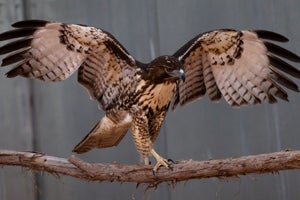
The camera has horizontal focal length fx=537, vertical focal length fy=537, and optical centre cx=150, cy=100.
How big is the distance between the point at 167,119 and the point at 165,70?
1102 millimetres

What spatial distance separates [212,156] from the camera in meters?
4.23

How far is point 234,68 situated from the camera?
12.8 feet

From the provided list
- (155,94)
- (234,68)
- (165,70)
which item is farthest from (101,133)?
(234,68)

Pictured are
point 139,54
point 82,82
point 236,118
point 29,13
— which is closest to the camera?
point 82,82

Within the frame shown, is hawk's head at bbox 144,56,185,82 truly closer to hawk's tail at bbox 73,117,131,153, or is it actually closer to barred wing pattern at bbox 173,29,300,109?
barred wing pattern at bbox 173,29,300,109

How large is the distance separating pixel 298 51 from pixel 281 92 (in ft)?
1.55

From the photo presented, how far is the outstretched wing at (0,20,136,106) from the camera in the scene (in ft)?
11.1

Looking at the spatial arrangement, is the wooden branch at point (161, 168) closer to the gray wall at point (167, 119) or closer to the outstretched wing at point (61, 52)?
the outstretched wing at point (61, 52)

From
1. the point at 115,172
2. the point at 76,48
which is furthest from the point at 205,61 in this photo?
the point at 115,172

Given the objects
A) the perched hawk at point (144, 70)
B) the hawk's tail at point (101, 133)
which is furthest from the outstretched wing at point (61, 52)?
the hawk's tail at point (101, 133)

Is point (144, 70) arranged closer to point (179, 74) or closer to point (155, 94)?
point (155, 94)

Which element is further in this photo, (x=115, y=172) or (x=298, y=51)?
(x=298, y=51)

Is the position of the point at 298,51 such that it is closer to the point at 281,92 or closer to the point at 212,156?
the point at 281,92

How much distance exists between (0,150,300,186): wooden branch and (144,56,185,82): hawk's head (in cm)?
60
